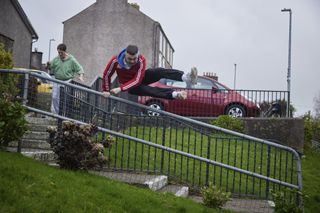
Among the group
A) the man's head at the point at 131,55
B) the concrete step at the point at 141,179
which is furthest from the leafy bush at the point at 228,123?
the man's head at the point at 131,55

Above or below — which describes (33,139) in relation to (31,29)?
below

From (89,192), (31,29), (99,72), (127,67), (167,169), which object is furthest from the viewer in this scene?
(99,72)

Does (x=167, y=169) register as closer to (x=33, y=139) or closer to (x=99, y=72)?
(x=33, y=139)

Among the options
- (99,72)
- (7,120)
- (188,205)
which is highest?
(99,72)

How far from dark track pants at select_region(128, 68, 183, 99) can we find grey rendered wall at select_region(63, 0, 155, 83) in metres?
27.1

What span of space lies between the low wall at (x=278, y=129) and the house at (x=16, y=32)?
13236 mm

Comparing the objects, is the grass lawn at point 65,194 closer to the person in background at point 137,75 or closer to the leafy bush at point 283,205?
the leafy bush at point 283,205

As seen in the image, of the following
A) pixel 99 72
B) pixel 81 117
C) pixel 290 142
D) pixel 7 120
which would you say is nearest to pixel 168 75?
pixel 81 117

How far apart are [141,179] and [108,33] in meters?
29.1

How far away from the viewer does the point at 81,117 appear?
30.1 ft

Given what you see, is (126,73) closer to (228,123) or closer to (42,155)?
(42,155)

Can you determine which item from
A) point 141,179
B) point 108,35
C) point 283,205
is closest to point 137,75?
point 141,179

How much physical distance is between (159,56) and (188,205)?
32.0 meters

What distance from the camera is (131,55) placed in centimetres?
846
